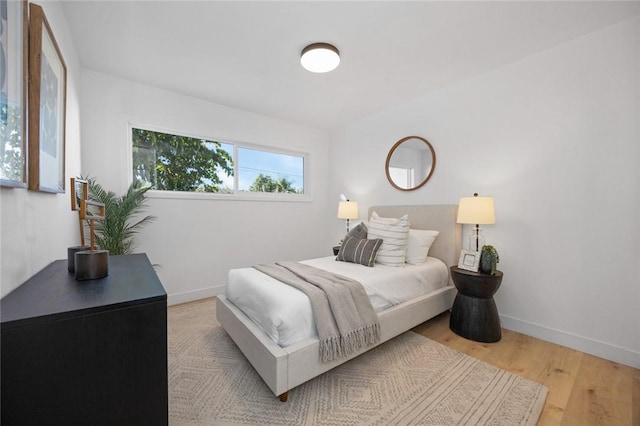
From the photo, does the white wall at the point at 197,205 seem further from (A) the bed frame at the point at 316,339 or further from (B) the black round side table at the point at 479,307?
(B) the black round side table at the point at 479,307

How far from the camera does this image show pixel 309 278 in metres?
2.05

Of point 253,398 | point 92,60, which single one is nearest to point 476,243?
point 253,398

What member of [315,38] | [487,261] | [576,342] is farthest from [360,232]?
[576,342]

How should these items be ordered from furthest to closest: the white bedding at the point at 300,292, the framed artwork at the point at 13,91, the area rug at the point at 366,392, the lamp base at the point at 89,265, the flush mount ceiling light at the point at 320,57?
the flush mount ceiling light at the point at 320,57
the white bedding at the point at 300,292
the area rug at the point at 366,392
the lamp base at the point at 89,265
the framed artwork at the point at 13,91

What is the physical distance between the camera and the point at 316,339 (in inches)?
65.2

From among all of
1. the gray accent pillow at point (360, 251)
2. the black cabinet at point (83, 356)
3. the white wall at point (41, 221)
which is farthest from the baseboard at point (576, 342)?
the white wall at point (41, 221)

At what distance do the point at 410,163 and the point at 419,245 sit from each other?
3.86 feet

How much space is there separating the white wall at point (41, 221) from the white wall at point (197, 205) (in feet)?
1.73

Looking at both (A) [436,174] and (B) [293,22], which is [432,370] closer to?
(A) [436,174]

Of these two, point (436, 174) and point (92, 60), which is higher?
point (92, 60)

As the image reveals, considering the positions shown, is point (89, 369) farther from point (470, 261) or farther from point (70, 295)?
point (470, 261)

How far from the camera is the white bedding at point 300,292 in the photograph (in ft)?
5.32

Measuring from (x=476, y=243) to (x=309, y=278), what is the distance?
1804 millimetres

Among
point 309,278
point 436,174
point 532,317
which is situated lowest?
point 532,317
